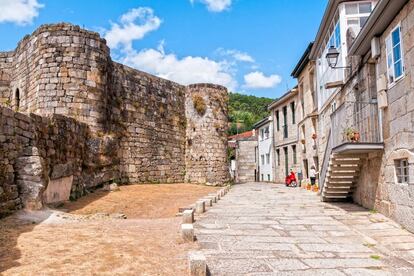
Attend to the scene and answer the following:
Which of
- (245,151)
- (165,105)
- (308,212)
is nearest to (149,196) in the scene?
(308,212)

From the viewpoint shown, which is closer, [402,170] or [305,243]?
[305,243]

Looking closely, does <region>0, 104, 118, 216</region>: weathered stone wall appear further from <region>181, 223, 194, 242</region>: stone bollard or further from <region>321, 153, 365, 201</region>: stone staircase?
<region>321, 153, 365, 201</region>: stone staircase

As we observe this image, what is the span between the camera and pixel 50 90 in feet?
44.0

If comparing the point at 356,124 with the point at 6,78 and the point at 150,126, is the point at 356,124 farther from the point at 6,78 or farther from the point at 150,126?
the point at 6,78

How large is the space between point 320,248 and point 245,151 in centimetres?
3290

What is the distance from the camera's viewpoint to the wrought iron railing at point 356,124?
9047mm

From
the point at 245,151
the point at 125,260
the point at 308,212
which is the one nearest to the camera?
the point at 125,260

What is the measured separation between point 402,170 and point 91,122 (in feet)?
34.0

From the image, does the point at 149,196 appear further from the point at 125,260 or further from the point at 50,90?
the point at 125,260

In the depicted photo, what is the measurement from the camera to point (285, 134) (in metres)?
26.7

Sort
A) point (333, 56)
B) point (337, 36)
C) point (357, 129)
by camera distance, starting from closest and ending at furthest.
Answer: point (357, 129) → point (333, 56) → point (337, 36)

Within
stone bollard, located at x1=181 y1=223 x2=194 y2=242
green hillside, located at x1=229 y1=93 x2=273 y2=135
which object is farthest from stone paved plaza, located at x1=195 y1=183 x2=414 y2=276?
green hillside, located at x1=229 y1=93 x2=273 y2=135

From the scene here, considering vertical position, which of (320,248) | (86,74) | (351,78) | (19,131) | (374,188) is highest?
(86,74)

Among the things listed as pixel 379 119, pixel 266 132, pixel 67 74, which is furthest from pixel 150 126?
pixel 266 132
